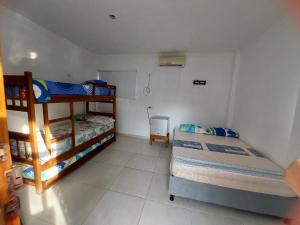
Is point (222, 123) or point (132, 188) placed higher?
point (222, 123)

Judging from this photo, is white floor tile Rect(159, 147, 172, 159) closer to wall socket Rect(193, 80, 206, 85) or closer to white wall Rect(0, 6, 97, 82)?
wall socket Rect(193, 80, 206, 85)

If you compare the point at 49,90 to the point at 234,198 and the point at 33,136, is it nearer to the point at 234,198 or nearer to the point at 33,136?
the point at 33,136

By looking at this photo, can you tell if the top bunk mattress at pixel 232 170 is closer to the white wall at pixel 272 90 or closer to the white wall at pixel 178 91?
the white wall at pixel 272 90

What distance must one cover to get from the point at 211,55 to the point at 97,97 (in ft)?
9.50

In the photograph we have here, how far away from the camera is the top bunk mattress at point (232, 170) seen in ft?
4.65

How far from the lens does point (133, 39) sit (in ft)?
8.83

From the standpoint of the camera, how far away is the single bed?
55.8 inches

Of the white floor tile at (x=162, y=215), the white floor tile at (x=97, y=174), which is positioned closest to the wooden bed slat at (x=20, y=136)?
the white floor tile at (x=97, y=174)

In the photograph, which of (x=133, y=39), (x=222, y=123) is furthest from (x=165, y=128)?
(x=133, y=39)

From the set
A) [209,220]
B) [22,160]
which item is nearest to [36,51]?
[22,160]

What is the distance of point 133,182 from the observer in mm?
1976

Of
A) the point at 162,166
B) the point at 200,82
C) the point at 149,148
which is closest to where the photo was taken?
the point at 162,166

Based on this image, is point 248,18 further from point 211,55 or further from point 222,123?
point 222,123

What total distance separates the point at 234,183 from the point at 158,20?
2.41 m
